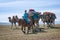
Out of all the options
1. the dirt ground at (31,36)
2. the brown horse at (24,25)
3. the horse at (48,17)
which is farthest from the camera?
the horse at (48,17)

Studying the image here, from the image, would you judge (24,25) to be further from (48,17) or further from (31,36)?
(48,17)

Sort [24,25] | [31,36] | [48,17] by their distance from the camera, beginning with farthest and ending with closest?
[48,17] < [24,25] < [31,36]

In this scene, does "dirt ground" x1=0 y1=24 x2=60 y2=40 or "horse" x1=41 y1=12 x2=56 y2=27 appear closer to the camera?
"dirt ground" x1=0 y1=24 x2=60 y2=40

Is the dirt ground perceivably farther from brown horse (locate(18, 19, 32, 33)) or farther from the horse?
the horse

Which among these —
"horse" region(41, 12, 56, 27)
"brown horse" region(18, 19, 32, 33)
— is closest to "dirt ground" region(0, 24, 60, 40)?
"brown horse" region(18, 19, 32, 33)

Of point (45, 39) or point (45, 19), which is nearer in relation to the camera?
point (45, 39)

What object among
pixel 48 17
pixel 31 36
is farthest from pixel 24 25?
pixel 48 17

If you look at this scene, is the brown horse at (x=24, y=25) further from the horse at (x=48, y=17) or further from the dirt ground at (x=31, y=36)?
the horse at (x=48, y=17)

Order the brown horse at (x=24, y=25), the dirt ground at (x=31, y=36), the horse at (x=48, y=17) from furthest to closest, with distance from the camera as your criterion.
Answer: the horse at (x=48, y=17), the brown horse at (x=24, y=25), the dirt ground at (x=31, y=36)

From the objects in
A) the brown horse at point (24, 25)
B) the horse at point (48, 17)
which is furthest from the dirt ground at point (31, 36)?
the horse at point (48, 17)

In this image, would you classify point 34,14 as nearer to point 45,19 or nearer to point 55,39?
point 55,39

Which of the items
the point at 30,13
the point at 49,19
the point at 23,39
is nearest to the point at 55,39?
the point at 23,39

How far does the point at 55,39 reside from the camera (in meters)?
→ 18.2

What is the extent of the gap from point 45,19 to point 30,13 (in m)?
15.2
